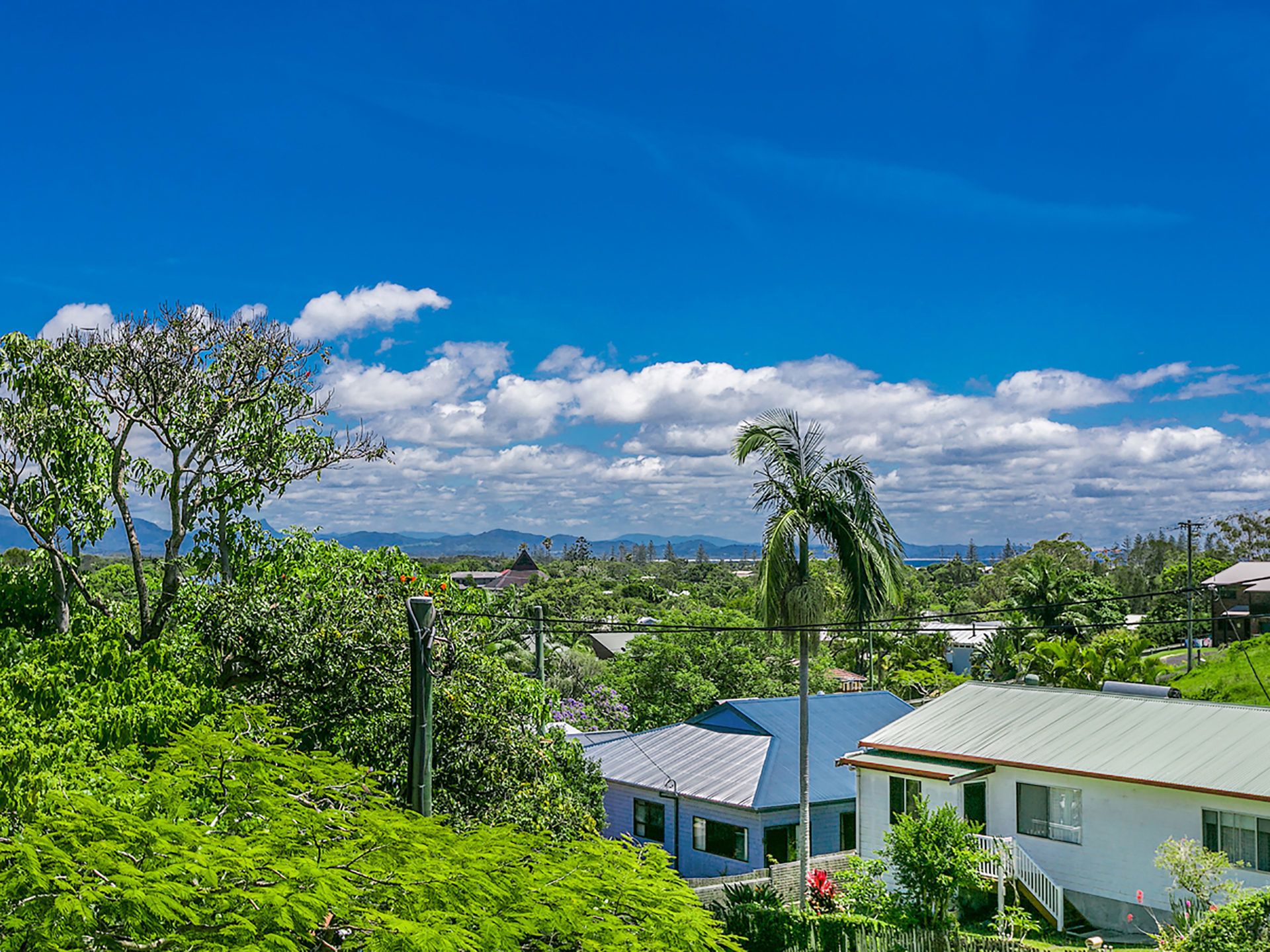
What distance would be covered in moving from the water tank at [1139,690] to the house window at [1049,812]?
452 centimetres

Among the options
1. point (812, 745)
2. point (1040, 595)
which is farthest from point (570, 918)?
point (1040, 595)

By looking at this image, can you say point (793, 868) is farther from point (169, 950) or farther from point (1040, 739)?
point (169, 950)

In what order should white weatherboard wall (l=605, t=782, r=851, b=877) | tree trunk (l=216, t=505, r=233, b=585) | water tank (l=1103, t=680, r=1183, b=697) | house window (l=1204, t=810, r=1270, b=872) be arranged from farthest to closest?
white weatherboard wall (l=605, t=782, r=851, b=877) < water tank (l=1103, t=680, r=1183, b=697) < house window (l=1204, t=810, r=1270, b=872) < tree trunk (l=216, t=505, r=233, b=585)

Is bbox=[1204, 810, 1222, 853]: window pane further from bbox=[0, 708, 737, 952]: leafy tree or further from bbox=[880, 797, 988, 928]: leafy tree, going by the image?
bbox=[0, 708, 737, 952]: leafy tree

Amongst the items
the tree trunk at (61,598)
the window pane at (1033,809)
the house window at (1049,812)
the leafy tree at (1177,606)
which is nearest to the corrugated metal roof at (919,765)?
the window pane at (1033,809)

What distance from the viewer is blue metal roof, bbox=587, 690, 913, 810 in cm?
2772

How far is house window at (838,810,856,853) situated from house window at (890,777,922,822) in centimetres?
332

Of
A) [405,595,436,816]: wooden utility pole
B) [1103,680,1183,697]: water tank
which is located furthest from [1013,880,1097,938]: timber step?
[405,595,436,816]: wooden utility pole

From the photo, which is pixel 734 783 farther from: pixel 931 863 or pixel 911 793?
pixel 931 863

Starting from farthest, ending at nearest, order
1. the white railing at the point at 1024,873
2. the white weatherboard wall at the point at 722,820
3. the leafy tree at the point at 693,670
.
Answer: the leafy tree at the point at 693,670
the white weatherboard wall at the point at 722,820
the white railing at the point at 1024,873

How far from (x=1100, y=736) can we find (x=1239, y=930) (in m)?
9.97

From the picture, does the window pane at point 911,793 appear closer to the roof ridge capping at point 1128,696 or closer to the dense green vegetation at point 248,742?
the roof ridge capping at point 1128,696

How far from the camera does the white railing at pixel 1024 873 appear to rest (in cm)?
2164

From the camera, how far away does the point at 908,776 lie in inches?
980
